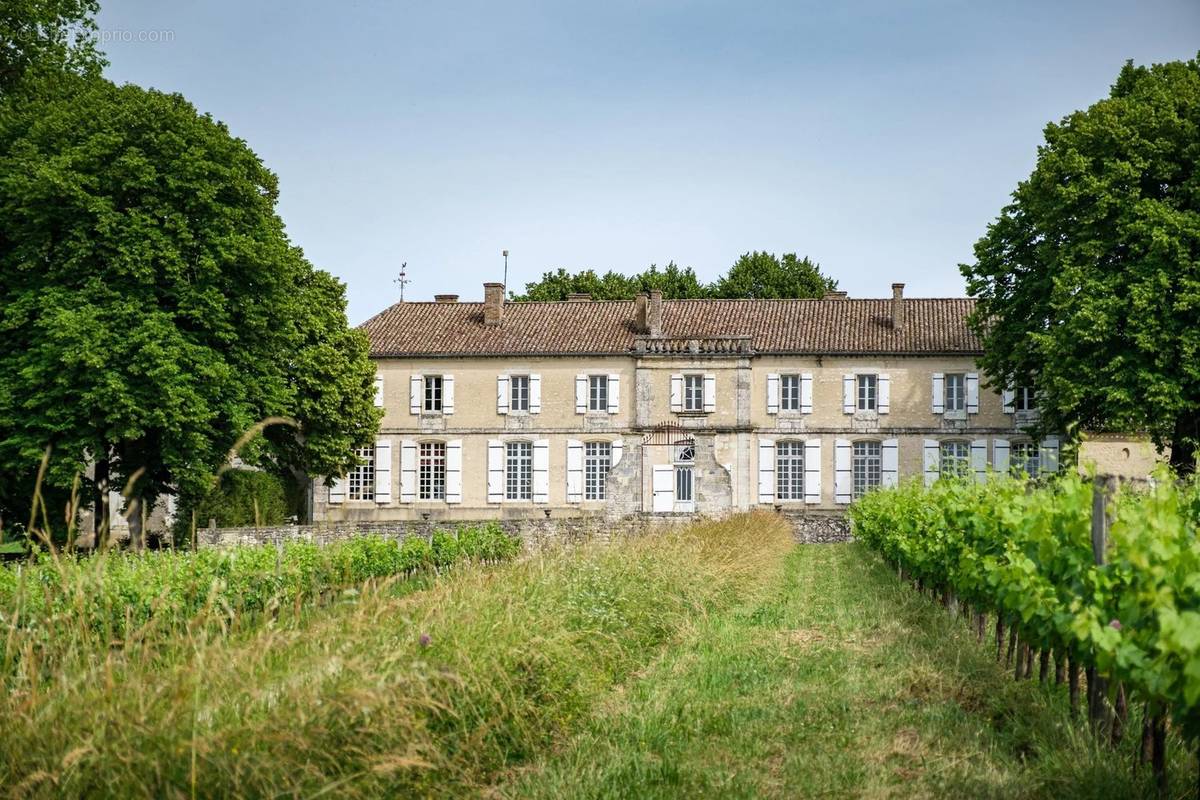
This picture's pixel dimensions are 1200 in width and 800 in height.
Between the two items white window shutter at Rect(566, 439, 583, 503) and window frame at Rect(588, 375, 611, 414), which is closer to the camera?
white window shutter at Rect(566, 439, 583, 503)

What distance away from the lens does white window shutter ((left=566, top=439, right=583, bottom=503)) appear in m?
32.2

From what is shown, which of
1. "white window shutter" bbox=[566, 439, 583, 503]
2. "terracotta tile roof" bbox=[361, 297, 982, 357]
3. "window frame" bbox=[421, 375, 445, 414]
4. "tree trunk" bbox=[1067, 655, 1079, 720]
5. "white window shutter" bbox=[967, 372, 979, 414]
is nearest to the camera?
"tree trunk" bbox=[1067, 655, 1079, 720]

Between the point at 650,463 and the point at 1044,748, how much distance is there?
1025 inches

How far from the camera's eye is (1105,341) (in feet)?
66.2

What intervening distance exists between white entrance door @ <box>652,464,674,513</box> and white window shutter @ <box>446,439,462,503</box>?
17.9 feet

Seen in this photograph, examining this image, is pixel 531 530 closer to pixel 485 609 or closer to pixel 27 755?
pixel 485 609

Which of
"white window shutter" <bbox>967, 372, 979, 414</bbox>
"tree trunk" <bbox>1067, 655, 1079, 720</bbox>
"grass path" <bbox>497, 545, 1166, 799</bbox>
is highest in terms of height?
"white window shutter" <bbox>967, 372, 979, 414</bbox>

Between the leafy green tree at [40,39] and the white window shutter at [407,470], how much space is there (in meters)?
14.2

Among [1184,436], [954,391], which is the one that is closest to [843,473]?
[954,391]

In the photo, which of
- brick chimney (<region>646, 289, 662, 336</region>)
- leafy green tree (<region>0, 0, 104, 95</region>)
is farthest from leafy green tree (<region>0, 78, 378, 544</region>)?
brick chimney (<region>646, 289, 662, 336</region>)

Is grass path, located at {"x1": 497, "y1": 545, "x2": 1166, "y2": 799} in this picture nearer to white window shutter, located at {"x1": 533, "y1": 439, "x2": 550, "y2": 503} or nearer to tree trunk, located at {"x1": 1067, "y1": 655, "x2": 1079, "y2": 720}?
tree trunk, located at {"x1": 1067, "y1": 655, "x2": 1079, "y2": 720}

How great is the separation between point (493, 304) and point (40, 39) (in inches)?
610

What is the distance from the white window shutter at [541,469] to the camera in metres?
32.3

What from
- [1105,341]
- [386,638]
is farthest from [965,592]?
[1105,341]
